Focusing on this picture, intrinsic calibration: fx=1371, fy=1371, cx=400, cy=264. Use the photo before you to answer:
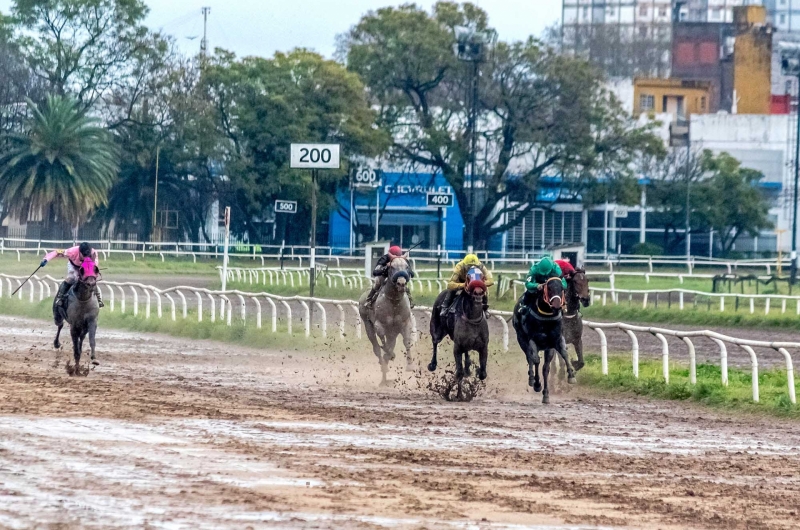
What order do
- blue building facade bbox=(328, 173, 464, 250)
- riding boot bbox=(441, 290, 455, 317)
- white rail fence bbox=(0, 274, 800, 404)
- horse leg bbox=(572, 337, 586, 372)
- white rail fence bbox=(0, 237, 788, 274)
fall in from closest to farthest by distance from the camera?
white rail fence bbox=(0, 274, 800, 404) < riding boot bbox=(441, 290, 455, 317) < horse leg bbox=(572, 337, 586, 372) < white rail fence bbox=(0, 237, 788, 274) < blue building facade bbox=(328, 173, 464, 250)

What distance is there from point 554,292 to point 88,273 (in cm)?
607

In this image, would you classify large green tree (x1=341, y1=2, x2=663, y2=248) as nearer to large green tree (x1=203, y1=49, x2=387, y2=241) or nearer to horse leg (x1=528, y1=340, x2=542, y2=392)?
large green tree (x1=203, y1=49, x2=387, y2=241)

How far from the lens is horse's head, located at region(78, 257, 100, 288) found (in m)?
16.7

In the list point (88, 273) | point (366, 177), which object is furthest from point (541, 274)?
point (366, 177)

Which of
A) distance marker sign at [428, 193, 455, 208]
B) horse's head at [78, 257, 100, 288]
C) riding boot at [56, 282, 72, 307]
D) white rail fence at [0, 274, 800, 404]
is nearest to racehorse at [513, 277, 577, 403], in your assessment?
white rail fence at [0, 274, 800, 404]

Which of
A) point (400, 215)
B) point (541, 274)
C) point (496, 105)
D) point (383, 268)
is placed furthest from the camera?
point (400, 215)

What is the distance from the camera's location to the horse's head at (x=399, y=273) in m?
15.4

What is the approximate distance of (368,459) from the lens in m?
9.03

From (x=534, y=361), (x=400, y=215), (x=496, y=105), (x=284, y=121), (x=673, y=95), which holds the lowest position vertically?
(x=534, y=361)

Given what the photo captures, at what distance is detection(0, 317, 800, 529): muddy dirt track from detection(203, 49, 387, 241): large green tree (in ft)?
132

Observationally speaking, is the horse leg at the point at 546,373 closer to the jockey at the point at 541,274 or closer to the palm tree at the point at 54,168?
the jockey at the point at 541,274

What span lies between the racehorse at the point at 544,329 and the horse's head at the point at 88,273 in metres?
5.42

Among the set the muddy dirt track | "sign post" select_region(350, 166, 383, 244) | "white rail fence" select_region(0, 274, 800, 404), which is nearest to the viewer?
the muddy dirt track

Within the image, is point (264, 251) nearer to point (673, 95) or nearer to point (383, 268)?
point (673, 95)
